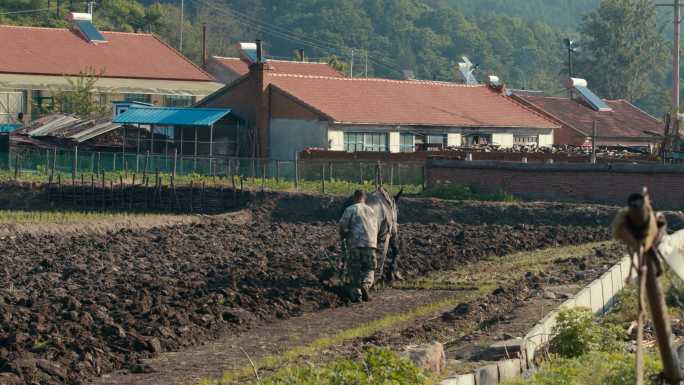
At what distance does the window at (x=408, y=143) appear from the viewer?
50.8 meters

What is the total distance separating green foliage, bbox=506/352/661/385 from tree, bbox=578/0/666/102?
90.1 metres

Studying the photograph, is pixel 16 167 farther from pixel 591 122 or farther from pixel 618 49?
pixel 618 49

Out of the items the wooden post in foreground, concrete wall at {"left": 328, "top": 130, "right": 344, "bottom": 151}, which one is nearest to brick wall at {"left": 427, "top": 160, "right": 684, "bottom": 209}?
concrete wall at {"left": 328, "top": 130, "right": 344, "bottom": 151}

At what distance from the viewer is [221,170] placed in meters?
44.5

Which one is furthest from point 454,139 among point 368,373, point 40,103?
point 368,373

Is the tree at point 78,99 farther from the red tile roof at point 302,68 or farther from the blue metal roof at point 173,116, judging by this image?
the red tile roof at point 302,68

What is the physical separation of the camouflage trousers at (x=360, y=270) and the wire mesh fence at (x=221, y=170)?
19.7 meters

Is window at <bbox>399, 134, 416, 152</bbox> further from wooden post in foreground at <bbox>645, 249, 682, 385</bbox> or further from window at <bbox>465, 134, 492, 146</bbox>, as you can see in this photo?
wooden post in foreground at <bbox>645, 249, 682, 385</bbox>

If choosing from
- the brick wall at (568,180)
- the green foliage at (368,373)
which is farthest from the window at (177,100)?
the green foliage at (368,373)

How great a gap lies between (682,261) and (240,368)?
26.8ft

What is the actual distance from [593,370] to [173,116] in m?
41.2

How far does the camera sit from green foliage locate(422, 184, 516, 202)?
36.6 m

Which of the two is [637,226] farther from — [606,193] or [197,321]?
[606,193]

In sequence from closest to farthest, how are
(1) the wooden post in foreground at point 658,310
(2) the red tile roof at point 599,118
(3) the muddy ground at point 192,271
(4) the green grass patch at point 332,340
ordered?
1. (1) the wooden post in foreground at point 658,310
2. (4) the green grass patch at point 332,340
3. (3) the muddy ground at point 192,271
4. (2) the red tile roof at point 599,118
